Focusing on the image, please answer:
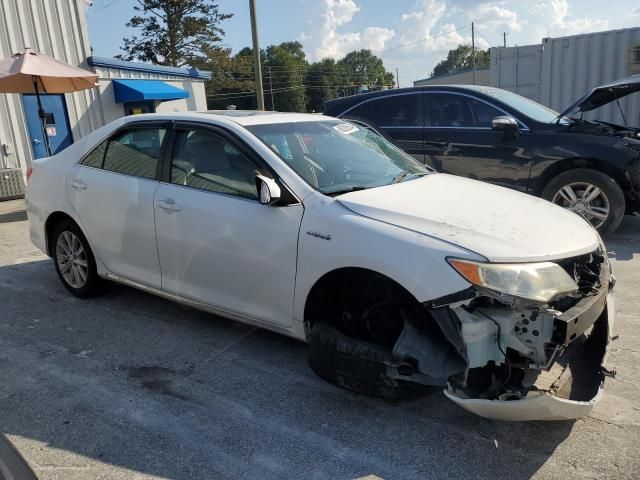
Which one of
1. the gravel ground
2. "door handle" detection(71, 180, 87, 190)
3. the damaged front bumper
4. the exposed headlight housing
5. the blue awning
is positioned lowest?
the gravel ground

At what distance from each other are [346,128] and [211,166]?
1101 mm

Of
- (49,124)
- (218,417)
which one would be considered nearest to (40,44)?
(49,124)

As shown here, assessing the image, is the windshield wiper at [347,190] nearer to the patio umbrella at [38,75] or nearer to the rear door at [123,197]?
the rear door at [123,197]

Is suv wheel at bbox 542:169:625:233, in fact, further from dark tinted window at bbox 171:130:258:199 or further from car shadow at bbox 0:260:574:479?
dark tinted window at bbox 171:130:258:199

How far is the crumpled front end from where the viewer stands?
2445 mm

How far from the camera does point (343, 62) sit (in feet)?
392

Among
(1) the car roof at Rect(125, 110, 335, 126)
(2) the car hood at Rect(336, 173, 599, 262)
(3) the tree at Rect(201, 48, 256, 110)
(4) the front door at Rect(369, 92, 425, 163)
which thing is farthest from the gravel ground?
(3) the tree at Rect(201, 48, 256, 110)

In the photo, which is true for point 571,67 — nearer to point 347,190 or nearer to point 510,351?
point 347,190

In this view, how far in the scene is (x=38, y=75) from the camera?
8.53m

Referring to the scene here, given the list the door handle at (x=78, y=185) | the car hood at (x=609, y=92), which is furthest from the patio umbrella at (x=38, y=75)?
the car hood at (x=609, y=92)

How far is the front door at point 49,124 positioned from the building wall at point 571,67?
10337 mm

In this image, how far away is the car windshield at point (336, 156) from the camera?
11.2 feet

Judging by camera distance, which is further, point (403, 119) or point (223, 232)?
point (403, 119)

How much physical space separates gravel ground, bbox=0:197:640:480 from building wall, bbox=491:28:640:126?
29.6ft
